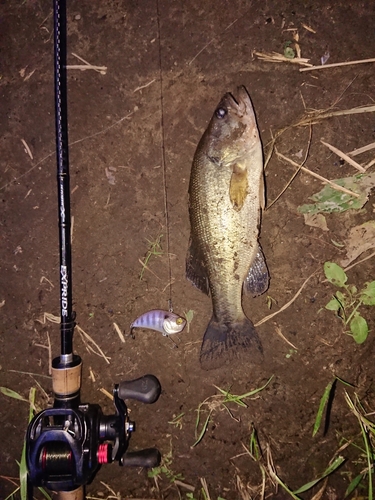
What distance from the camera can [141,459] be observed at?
2.61 meters

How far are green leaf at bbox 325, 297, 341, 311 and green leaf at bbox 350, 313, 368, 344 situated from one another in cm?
15

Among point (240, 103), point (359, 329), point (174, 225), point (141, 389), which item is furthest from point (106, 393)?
point (240, 103)

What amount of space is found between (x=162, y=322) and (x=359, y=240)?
5.07 ft

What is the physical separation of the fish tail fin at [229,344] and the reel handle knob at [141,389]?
15.0 inches

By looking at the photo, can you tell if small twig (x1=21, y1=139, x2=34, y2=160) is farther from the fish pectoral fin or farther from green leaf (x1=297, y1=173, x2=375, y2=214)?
green leaf (x1=297, y1=173, x2=375, y2=214)

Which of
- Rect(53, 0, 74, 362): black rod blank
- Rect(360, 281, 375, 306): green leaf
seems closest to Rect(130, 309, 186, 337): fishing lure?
Rect(53, 0, 74, 362): black rod blank

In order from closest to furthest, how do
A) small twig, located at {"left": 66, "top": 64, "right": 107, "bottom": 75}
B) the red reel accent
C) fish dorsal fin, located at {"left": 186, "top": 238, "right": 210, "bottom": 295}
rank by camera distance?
1. the red reel accent
2. fish dorsal fin, located at {"left": 186, "top": 238, "right": 210, "bottom": 295}
3. small twig, located at {"left": 66, "top": 64, "right": 107, "bottom": 75}

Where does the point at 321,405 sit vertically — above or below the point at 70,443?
below

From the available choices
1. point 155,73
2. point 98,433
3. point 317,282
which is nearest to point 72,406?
point 98,433

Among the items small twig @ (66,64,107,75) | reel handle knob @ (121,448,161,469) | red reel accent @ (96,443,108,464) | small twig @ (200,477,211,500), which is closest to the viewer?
red reel accent @ (96,443,108,464)

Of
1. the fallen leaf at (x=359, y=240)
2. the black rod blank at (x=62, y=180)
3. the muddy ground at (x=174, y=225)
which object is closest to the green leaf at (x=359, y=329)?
the muddy ground at (x=174, y=225)

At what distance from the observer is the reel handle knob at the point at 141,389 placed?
2.62 m

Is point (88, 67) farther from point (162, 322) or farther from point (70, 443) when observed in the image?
point (70, 443)

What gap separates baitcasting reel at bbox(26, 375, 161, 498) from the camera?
2.20 m
